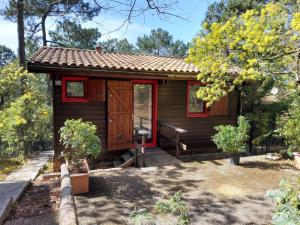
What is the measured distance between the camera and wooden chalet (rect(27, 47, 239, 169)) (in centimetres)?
625

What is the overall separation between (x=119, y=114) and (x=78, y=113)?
45.1 inches

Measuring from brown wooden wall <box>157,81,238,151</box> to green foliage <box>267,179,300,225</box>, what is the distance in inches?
201

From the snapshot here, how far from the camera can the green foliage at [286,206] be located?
2.00 meters

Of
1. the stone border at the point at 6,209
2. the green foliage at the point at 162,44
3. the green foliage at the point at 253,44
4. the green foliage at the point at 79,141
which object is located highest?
the green foliage at the point at 162,44

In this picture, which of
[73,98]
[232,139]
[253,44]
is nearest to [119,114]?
[73,98]

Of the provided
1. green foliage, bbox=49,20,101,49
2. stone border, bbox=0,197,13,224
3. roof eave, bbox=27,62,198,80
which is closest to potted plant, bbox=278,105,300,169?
roof eave, bbox=27,62,198,80

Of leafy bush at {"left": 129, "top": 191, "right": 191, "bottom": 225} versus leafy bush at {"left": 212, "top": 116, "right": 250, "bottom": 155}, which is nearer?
leafy bush at {"left": 129, "top": 191, "right": 191, "bottom": 225}

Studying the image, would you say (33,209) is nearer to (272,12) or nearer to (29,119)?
(272,12)

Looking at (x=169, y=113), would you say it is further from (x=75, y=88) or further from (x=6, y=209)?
(x=6, y=209)

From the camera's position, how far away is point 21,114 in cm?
801

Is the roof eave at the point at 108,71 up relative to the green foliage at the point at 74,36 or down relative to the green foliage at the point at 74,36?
down

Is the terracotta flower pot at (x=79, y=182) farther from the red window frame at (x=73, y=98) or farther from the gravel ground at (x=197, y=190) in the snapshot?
the red window frame at (x=73, y=98)

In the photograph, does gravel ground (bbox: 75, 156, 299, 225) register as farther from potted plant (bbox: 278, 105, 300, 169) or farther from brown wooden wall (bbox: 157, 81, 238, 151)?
brown wooden wall (bbox: 157, 81, 238, 151)

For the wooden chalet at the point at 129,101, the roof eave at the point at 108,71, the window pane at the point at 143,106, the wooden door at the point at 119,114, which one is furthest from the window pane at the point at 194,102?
the wooden door at the point at 119,114
